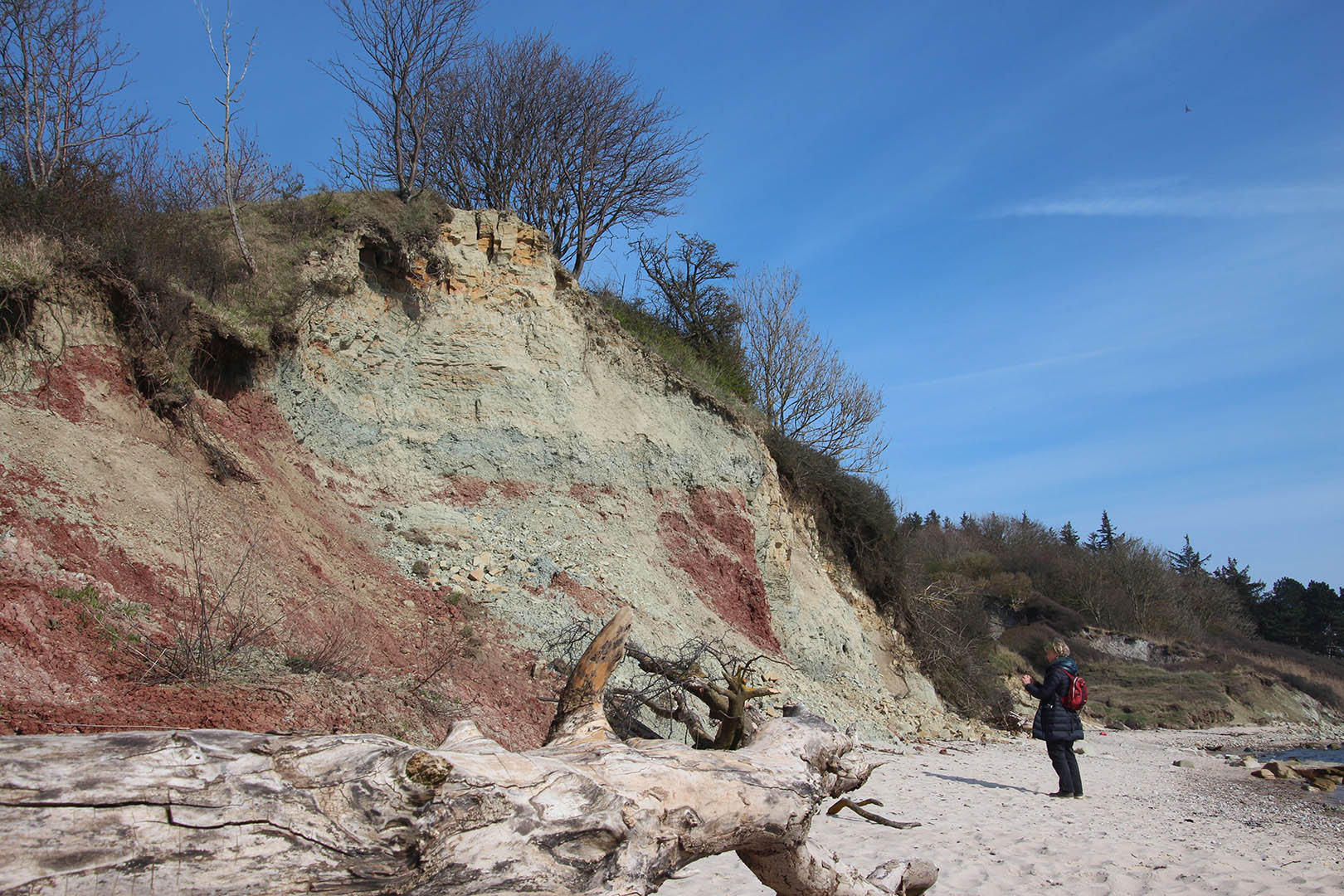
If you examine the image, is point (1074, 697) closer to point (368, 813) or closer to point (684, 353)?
point (368, 813)

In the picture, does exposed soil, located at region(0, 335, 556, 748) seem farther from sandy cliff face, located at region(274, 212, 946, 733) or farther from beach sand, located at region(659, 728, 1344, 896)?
beach sand, located at region(659, 728, 1344, 896)

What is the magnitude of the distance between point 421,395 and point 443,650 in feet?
17.2

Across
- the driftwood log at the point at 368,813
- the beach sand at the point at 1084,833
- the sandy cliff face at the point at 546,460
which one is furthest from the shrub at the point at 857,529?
the driftwood log at the point at 368,813

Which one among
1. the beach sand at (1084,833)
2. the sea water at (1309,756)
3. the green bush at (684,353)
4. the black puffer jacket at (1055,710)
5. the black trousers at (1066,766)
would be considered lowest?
the sea water at (1309,756)

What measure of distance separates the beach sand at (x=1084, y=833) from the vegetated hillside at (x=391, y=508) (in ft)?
8.99

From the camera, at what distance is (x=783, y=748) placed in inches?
159

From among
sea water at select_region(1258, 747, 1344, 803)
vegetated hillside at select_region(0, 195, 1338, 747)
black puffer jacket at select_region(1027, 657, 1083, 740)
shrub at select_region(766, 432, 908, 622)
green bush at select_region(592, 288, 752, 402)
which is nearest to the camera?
vegetated hillside at select_region(0, 195, 1338, 747)

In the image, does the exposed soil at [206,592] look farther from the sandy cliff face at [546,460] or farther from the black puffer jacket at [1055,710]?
the black puffer jacket at [1055,710]

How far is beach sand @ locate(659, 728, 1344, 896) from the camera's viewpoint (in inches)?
215

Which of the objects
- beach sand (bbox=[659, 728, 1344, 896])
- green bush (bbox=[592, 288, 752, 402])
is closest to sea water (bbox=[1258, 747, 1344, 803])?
beach sand (bbox=[659, 728, 1344, 896])

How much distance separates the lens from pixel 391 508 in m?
11.3

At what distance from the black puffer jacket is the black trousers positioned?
104 millimetres

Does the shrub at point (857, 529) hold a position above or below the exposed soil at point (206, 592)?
above

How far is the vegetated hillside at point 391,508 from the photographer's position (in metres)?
6.46
